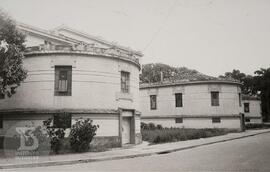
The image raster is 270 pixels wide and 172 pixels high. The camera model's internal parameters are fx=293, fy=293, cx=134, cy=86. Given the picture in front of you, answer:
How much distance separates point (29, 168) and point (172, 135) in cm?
1435

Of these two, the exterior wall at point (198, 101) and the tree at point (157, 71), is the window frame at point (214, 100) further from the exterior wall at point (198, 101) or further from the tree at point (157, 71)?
the tree at point (157, 71)

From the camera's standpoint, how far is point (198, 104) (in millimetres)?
33938

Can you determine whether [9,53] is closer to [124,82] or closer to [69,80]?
[69,80]

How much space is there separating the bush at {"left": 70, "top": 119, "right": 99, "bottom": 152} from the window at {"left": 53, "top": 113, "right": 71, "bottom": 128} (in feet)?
3.19

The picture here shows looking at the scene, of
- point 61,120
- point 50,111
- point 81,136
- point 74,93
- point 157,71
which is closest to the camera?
point 81,136

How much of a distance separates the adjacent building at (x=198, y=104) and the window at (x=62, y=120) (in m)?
19.6

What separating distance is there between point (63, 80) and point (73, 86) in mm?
760

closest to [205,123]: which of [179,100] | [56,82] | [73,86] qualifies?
[179,100]

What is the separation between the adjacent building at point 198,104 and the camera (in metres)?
33.3

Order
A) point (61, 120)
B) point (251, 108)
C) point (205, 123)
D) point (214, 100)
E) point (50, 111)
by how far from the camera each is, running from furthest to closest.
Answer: point (251, 108) → point (214, 100) → point (205, 123) → point (50, 111) → point (61, 120)

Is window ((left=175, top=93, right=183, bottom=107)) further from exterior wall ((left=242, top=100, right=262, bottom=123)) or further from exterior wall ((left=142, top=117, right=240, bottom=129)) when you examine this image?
exterior wall ((left=242, top=100, right=262, bottom=123))

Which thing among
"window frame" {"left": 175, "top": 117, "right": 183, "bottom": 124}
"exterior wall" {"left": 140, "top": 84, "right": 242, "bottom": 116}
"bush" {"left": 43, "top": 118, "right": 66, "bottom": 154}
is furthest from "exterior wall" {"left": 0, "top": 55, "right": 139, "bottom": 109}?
"window frame" {"left": 175, "top": 117, "right": 183, "bottom": 124}

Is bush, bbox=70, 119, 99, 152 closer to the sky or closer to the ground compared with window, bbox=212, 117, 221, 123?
closer to the ground

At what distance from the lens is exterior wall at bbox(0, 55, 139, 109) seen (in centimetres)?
1795
